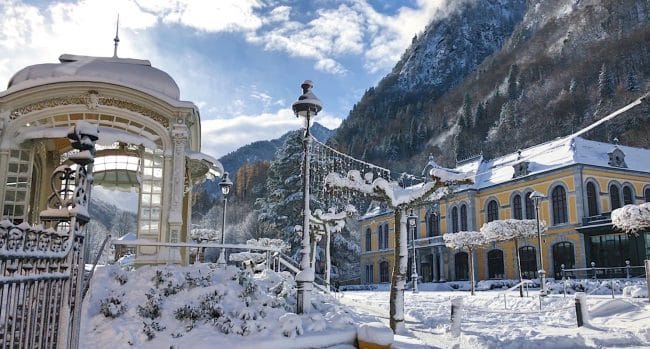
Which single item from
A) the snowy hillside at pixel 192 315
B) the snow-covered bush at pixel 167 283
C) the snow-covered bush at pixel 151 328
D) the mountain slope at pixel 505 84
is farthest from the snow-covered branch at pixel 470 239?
the mountain slope at pixel 505 84

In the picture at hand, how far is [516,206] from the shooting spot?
39.8 meters

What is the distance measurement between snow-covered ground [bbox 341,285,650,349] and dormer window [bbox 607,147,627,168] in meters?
20.3

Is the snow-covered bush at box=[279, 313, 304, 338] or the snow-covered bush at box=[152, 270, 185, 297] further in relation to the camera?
the snow-covered bush at box=[152, 270, 185, 297]

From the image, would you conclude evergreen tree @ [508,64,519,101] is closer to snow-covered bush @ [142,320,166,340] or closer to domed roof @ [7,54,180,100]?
domed roof @ [7,54,180,100]

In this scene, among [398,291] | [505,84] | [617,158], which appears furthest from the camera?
[505,84]

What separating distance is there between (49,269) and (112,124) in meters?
8.90

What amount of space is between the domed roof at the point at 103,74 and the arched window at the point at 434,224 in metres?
36.9

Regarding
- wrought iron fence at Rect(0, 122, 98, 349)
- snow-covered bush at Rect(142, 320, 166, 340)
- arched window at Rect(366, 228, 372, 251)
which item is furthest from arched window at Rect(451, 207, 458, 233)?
wrought iron fence at Rect(0, 122, 98, 349)

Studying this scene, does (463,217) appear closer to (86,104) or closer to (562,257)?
(562,257)

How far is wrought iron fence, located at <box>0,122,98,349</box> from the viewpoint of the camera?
3.58 metres

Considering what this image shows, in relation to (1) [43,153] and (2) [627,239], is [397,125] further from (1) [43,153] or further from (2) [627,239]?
(1) [43,153]

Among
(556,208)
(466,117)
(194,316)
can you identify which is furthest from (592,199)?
(466,117)

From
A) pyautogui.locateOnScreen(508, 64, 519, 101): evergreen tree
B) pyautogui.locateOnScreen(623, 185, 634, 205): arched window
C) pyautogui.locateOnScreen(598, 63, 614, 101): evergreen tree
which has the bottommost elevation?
pyautogui.locateOnScreen(623, 185, 634, 205): arched window

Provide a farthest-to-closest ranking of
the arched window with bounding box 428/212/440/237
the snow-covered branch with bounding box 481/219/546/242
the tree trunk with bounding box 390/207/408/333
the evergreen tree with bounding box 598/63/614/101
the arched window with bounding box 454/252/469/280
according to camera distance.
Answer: the evergreen tree with bounding box 598/63/614/101 < the arched window with bounding box 428/212/440/237 < the arched window with bounding box 454/252/469/280 < the snow-covered branch with bounding box 481/219/546/242 < the tree trunk with bounding box 390/207/408/333
